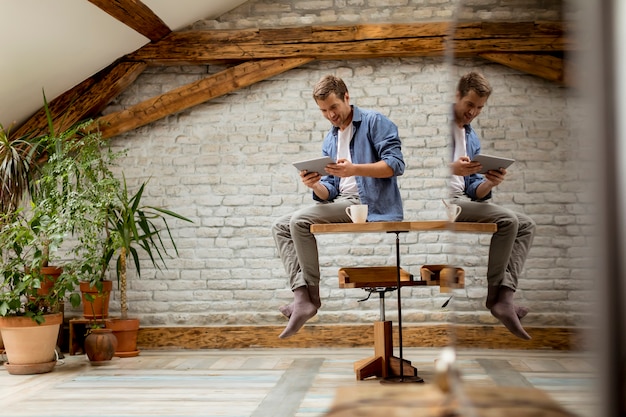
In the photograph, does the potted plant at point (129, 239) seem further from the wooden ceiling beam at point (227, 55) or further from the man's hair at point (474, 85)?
Result: the man's hair at point (474, 85)

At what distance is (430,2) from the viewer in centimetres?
531

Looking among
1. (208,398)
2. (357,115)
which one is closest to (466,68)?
(208,398)

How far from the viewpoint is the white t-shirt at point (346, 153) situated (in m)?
3.87

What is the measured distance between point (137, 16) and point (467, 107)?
4.45m

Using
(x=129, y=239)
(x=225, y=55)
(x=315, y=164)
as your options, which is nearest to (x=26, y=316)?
(x=129, y=239)

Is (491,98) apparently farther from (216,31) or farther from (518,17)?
(216,31)

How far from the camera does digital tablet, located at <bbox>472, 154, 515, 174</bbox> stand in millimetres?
458

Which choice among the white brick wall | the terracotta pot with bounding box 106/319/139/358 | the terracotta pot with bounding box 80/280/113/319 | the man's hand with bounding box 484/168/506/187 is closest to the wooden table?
the white brick wall

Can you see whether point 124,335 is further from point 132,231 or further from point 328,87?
point 328,87

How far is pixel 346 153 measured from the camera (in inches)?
152

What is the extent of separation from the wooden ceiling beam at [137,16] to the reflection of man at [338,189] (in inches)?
61.0

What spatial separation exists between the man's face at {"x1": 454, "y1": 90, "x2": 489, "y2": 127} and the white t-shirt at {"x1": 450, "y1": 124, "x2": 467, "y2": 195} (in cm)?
1

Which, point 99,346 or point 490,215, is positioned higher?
point 490,215

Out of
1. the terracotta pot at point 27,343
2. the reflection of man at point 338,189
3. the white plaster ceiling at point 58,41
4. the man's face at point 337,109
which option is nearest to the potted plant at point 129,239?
the terracotta pot at point 27,343
